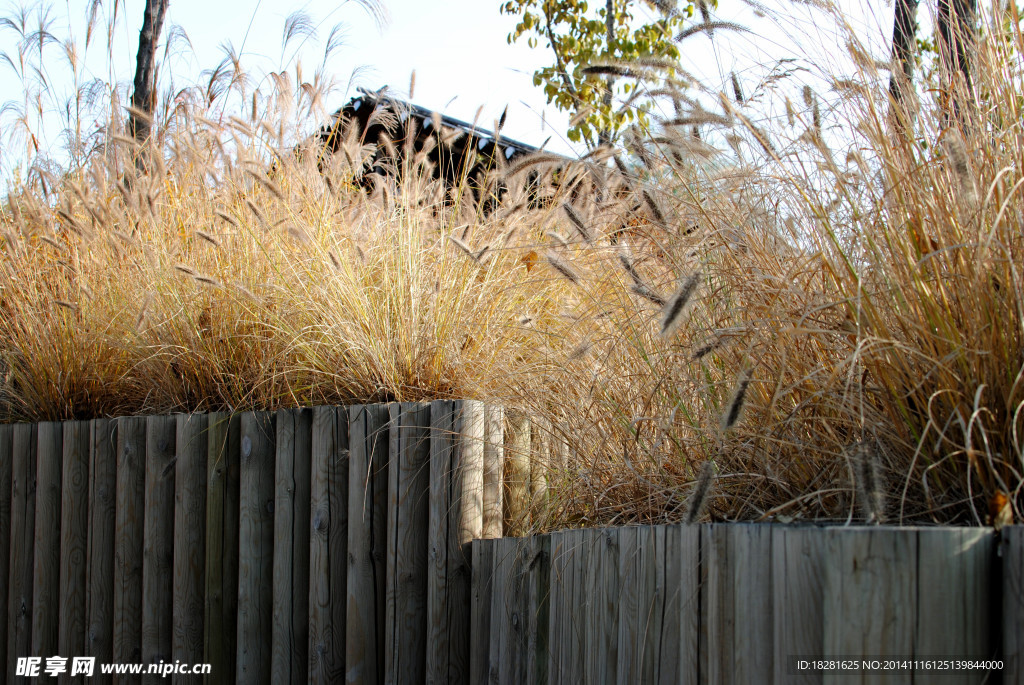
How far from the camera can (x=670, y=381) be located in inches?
68.6

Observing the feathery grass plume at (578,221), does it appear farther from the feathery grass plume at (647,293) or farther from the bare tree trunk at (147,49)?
the bare tree trunk at (147,49)

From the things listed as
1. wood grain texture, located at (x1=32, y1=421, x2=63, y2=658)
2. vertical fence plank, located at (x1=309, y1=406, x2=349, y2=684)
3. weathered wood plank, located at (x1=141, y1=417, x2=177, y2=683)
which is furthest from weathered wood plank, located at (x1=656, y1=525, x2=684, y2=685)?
wood grain texture, located at (x1=32, y1=421, x2=63, y2=658)

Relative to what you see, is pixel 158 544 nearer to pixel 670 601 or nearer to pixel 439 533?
pixel 439 533

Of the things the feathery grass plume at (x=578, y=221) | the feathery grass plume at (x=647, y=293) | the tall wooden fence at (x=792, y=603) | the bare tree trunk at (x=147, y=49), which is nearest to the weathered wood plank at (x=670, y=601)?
the tall wooden fence at (x=792, y=603)

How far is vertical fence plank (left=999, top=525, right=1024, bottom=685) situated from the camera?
1.03 metres

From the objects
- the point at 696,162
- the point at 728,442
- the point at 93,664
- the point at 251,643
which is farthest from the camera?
the point at 93,664

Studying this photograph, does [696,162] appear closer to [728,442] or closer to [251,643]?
[728,442]

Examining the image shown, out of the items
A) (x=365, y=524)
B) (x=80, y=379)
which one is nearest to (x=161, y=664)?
(x=365, y=524)

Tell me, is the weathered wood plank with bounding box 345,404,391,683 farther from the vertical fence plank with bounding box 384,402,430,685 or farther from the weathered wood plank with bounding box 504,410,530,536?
the weathered wood plank with bounding box 504,410,530,536

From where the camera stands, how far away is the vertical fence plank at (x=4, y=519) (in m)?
3.03

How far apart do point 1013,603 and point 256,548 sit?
1950mm

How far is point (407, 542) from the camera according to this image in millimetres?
2225

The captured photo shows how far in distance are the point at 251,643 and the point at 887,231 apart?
1.93 metres

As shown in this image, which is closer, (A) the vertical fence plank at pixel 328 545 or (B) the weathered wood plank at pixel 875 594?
(B) the weathered wood plank at pixel 875 594
